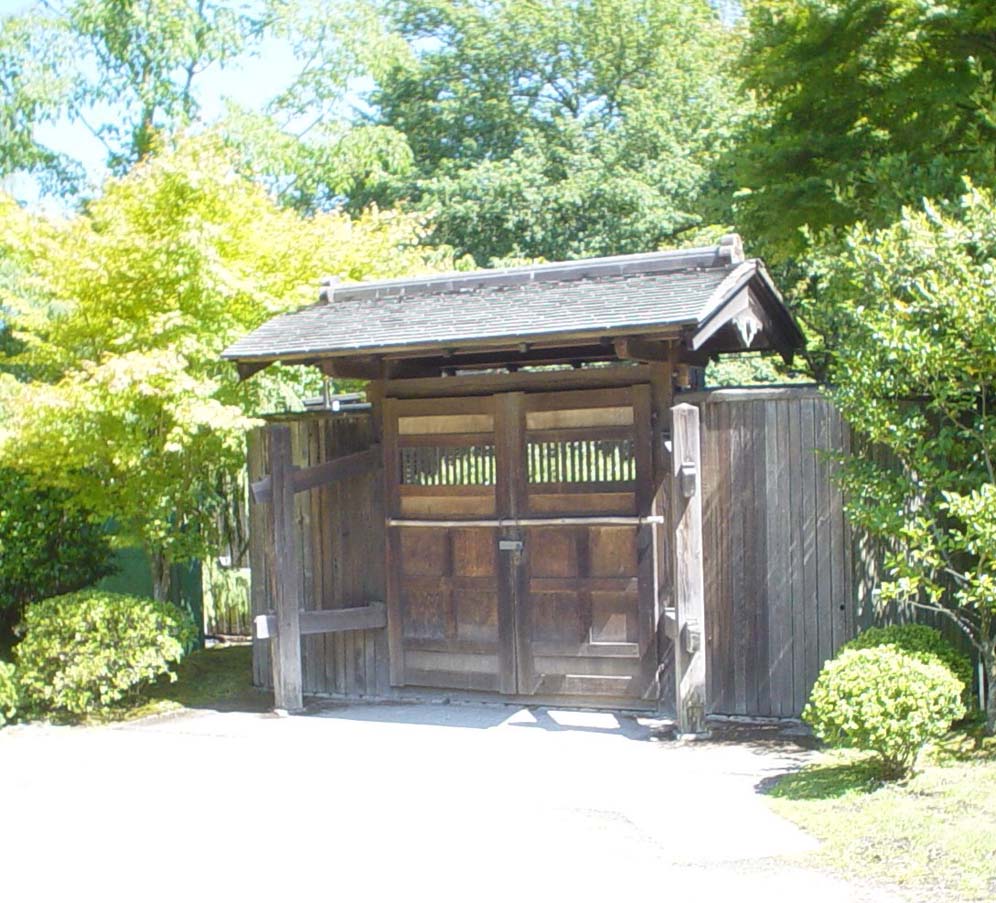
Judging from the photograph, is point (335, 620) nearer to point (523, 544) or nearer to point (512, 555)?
point (512, 555)

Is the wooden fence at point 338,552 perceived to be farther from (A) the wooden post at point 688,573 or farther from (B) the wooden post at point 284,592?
(A) the wooden post at point 688,573

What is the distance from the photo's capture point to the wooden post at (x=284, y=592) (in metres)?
9.35

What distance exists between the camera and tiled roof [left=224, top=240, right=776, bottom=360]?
8164mm

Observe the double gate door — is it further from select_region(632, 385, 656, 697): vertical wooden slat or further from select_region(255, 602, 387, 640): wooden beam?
select_region(255, 602, 387, 640): wooden beam

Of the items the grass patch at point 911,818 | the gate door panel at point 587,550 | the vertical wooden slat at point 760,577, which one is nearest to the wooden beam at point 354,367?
the gate door panel at point 587,550

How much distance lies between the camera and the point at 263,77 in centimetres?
2469

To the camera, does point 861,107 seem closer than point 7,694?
No

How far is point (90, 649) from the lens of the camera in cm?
926

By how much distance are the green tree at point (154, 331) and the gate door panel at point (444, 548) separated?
1.37m

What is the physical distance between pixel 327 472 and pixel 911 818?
524 centimetres

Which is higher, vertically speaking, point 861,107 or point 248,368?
point 861,107

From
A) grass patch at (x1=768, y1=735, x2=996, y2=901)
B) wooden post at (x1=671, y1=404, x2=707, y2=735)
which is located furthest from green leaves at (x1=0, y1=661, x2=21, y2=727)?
grass patch at (x1=768, y1=735, x2=996, y2=901)

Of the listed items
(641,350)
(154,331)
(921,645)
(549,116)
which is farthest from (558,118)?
(921,645)

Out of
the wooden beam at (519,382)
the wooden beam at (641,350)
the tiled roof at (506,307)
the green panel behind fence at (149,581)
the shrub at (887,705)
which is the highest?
the tiled roof at (506,307)
